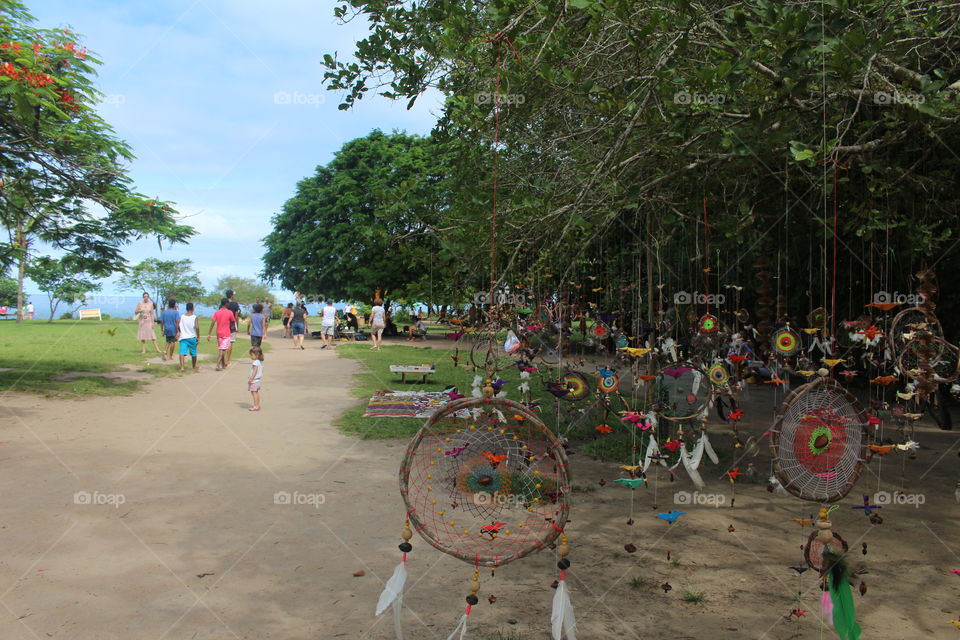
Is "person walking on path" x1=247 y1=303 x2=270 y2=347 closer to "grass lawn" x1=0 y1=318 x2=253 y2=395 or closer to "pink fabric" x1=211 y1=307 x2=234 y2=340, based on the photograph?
"pink fabric" x1=211 y1=307 x2=234 y2=340

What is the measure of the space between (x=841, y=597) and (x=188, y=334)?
15.1 m

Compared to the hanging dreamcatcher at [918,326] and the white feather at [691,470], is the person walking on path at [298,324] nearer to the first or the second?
the white feather at [691,470]

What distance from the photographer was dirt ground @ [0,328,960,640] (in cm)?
409

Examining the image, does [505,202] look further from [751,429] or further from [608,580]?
[751,429]

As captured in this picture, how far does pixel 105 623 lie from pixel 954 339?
47.8 ft

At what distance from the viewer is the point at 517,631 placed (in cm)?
401

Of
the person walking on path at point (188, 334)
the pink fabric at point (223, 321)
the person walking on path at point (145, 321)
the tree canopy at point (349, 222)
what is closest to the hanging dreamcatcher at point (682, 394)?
the pink fabric at point (223, 321)

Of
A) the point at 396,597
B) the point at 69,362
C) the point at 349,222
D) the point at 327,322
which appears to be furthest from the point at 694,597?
the point at 349,222

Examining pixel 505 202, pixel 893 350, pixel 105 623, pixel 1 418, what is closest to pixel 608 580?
pixel 105 623

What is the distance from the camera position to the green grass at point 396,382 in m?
10.1

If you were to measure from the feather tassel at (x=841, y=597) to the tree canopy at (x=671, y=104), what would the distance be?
107 inches

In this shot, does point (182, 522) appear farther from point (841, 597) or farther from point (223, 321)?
point (223, 321)

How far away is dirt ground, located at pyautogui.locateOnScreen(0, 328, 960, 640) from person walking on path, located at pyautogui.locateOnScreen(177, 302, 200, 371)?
259 inches

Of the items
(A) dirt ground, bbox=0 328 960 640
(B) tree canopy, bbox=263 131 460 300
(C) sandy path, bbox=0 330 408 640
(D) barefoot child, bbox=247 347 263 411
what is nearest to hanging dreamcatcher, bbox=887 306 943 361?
(A) dirt ground, bbox=0 328 960 640
